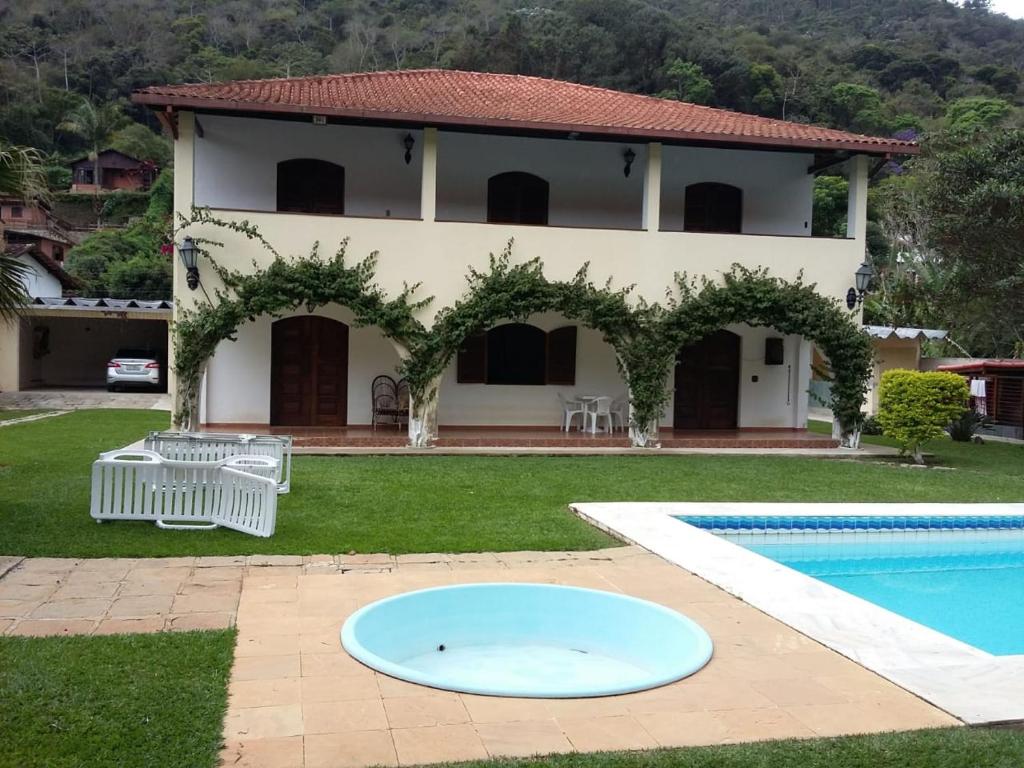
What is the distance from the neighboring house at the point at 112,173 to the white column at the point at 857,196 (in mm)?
49073

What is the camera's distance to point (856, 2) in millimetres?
77562

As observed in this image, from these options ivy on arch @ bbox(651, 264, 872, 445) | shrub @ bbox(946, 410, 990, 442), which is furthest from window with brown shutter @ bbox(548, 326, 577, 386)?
shrub @ bbox(946, 410, 990, 442)

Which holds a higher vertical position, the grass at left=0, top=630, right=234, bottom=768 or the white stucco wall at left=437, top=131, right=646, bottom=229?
the white stucco wall at left=437, top=131, right=646, bottom=229

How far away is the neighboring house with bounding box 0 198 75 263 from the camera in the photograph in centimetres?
3909

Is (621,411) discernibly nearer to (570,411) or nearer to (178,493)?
(570,411)

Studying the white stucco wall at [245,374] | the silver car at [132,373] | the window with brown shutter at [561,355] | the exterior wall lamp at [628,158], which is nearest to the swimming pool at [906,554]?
the window with brown shutter at [561,355]

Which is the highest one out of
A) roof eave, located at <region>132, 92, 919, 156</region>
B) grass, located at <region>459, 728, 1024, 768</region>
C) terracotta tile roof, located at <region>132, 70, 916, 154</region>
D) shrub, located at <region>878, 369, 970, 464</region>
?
terracotta tile roof, located at <region>132, 70, 916, 154</region>

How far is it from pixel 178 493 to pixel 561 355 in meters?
9.61

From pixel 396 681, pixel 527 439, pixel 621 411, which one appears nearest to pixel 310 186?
pixel 527 439

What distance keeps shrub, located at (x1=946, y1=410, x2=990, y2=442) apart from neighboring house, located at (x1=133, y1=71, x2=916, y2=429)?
354cm

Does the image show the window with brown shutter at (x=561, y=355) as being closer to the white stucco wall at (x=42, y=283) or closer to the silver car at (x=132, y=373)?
the silver car at (x=132, y=373)

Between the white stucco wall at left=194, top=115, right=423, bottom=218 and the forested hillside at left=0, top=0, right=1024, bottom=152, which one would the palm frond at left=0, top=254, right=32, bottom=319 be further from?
the forested hillside at left=0, top=0, right=1024, bottom=152

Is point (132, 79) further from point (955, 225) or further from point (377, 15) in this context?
point (955, 225)

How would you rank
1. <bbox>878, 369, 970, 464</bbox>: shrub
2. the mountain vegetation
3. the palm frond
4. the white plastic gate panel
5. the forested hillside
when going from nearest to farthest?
1. the palm frond
2. the white plastic gate panel
3. <bbox>878, 369, 970, 464</bbox>: shrub
4. the mountain vegetation
5. the forested hillside
